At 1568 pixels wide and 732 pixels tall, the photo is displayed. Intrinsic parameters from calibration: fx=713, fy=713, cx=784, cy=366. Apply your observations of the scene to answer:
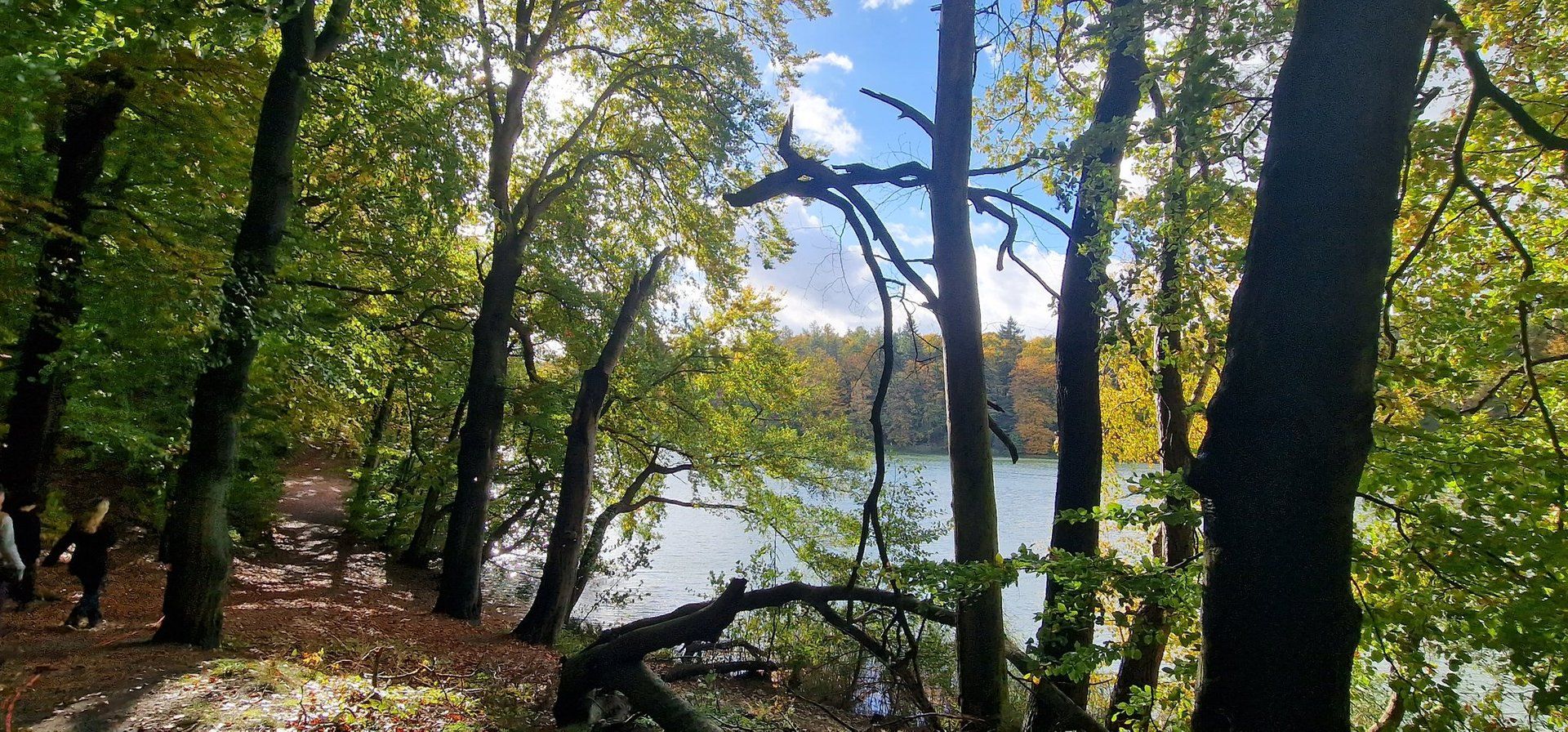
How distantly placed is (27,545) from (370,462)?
325 inches

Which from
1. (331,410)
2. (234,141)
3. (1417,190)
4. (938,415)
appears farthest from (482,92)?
(1417,190)

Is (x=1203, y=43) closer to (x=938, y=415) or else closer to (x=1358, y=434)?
(x=1358, y=434)

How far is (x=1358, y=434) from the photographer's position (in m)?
2.10

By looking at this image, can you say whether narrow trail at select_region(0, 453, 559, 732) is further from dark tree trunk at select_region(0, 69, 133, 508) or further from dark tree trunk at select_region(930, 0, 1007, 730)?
dark tree trunk at select_region(930, 0, 1007, 730)

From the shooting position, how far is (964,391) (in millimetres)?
3912

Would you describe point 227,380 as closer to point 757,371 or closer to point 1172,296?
point 1172,296

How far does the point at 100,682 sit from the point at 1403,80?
7.48 meters

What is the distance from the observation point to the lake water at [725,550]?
13.7 m

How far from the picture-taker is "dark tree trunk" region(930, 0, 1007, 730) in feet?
12.7

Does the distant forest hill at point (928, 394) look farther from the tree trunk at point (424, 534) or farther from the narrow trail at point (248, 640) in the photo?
the tree trunk at point (424, 534)

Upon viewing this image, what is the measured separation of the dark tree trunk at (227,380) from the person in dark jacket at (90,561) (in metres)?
1.53

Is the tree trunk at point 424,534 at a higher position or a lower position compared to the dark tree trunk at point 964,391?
lower

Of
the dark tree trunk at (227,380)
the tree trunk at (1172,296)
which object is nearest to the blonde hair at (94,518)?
the dark tree trunk at (227,380)

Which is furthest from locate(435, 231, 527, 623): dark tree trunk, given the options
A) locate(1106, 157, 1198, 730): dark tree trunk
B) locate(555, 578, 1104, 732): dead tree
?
locate(1106, 157, 1198, 730): dark tree trunk
